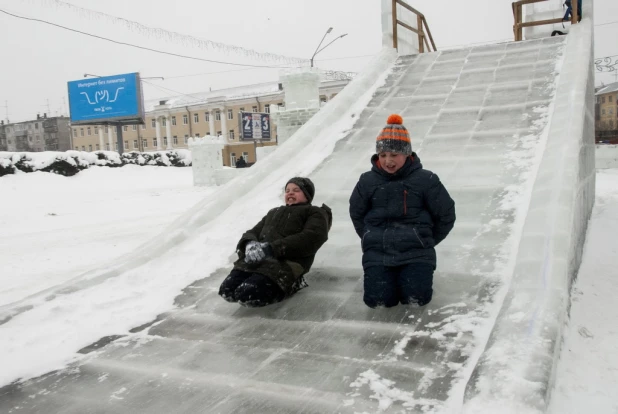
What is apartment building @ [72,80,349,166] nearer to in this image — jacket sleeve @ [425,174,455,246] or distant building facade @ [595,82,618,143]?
distant building facade @ [595,82,618,143]

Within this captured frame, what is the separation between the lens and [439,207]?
3420 millimetres

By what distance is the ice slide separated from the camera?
254 centimetres

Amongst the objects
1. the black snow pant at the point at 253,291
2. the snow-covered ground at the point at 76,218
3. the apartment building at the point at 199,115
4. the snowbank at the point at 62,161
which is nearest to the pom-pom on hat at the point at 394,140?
the black snow pant at the point at 253,291

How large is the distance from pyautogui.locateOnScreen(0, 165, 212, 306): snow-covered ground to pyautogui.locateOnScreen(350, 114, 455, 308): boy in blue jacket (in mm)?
2646

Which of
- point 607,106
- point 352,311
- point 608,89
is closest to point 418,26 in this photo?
point 352,311

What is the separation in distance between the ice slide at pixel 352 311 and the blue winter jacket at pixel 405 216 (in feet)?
1.19

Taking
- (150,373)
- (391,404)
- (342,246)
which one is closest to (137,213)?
(342,246)

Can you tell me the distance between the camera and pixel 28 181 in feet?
54.8

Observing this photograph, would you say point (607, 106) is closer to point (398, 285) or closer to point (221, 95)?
point (221, 95)

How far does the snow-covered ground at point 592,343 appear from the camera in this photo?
2.46 metres

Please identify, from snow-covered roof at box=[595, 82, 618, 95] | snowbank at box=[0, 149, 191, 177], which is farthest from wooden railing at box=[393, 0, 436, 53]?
snow-covered roof at box=[595, 82, 618, 95]

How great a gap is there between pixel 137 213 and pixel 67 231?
213 cm

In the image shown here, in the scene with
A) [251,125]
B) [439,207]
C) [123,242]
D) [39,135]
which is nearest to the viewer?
[439,207]

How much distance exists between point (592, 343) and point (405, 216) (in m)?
1.31
